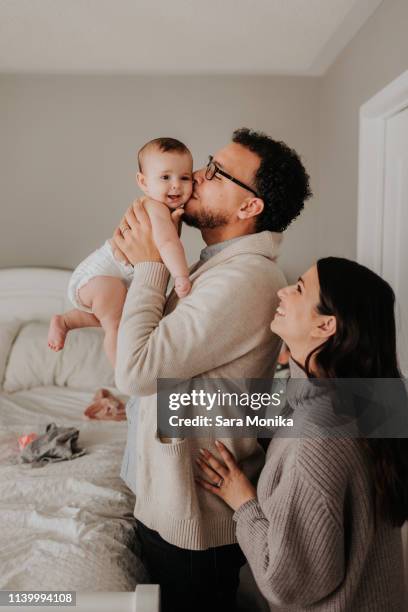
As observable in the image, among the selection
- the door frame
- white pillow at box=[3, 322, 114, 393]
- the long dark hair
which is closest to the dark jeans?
the long dark hair

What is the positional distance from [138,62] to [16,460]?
113cm

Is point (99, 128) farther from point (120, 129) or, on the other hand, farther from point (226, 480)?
point (226, 480)

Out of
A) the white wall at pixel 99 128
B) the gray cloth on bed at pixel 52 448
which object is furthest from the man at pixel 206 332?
the gray cloth on bed at pixel 52 448

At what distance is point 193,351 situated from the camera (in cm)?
75

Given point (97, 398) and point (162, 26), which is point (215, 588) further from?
point (162, 26)

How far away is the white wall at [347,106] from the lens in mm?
1451

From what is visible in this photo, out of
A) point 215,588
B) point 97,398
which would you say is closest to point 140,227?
point 215,588

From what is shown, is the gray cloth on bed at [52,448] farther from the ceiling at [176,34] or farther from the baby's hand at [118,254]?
the ceiling at [176,34]

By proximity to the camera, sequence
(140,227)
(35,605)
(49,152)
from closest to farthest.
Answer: (35,605) → (140,227) → (49,152)

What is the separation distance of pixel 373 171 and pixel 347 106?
0.68ft

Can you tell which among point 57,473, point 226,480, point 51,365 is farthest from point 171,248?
point 51,365

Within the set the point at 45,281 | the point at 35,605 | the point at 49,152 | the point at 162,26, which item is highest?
the point at 162,26

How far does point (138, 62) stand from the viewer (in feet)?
4.52

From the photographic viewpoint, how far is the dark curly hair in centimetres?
85
